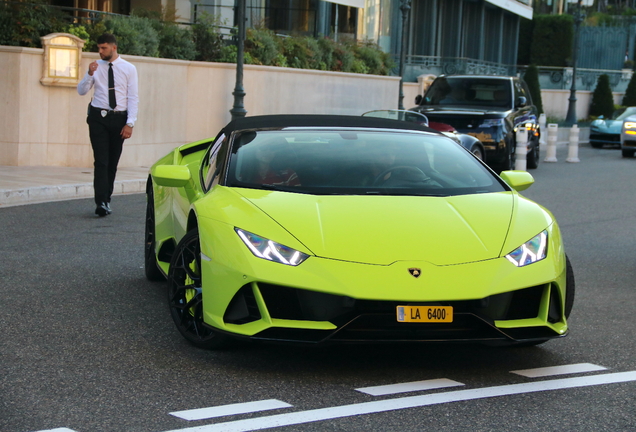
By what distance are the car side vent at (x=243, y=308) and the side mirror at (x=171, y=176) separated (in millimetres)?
1453

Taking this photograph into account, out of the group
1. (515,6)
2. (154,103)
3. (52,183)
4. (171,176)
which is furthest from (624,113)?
(171,176)

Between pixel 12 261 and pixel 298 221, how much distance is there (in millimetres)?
3849

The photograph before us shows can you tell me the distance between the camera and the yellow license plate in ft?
15.5

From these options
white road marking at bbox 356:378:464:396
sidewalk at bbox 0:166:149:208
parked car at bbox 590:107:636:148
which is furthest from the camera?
parked car at bbox 590:107:636:148

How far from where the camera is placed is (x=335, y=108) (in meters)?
25.2

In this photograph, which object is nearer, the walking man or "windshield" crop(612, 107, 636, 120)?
the walking man

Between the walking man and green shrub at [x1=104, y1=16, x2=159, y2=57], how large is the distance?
22.8 feet

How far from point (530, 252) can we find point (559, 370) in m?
0.64

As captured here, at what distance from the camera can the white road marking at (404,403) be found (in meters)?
4.10

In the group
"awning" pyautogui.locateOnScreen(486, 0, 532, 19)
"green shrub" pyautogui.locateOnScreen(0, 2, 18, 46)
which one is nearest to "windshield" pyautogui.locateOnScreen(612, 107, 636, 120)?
"awning" pyautogui.locateOnScreen(486, 0, 532, 19)

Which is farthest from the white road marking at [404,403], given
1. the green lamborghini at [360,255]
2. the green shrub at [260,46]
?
the green shrub at [260,46]

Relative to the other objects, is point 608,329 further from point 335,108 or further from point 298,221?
point 335,108

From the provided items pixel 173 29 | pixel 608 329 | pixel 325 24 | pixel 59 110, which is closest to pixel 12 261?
pixel 608 329

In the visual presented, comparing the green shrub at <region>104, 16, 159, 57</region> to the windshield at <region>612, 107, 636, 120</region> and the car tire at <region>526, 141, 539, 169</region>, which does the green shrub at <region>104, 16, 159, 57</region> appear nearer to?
the car tire at <region>526, 141, 539, 169</region>
